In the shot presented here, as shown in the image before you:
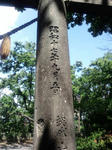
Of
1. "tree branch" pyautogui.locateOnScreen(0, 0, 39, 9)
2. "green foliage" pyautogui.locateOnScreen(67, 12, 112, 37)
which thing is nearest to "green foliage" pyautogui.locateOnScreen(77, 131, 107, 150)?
"green foliage" pyautogui.locateOnScreen(67, 12, 112, 37)

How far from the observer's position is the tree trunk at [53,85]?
3.97ft

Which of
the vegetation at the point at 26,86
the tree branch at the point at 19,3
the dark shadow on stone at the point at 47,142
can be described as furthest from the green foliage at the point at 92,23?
the vegetation at the point at 26,86

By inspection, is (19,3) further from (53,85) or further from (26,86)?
(26,86)

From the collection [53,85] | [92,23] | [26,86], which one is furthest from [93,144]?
[26,86]

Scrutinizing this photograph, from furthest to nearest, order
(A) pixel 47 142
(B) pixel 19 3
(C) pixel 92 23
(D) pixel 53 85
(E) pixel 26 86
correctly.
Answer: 1. (E) pixel 26 86
2. (C) pixel 92 23
3. (B) pixel 19 3
4. (D) pixel 53 85
5. (A) pixel 47 142

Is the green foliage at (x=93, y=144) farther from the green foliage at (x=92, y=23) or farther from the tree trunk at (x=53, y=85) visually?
the tree trunk at (x=53, y=85)

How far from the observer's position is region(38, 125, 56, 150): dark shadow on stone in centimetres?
114

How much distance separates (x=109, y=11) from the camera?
2.09 m

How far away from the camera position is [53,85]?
53.2 inches

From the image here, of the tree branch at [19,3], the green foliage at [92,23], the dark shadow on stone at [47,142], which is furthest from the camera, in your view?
the green foliage at [92,23]

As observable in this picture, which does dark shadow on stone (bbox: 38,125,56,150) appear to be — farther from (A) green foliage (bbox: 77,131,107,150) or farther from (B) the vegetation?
(B) the vegetation

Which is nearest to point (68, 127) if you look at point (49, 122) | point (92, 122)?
point (49, 122)

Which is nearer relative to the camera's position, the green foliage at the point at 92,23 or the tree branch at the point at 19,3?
the tree branch at the point at 19,3

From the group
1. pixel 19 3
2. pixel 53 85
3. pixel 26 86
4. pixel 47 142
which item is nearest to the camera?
pixel 47 142
